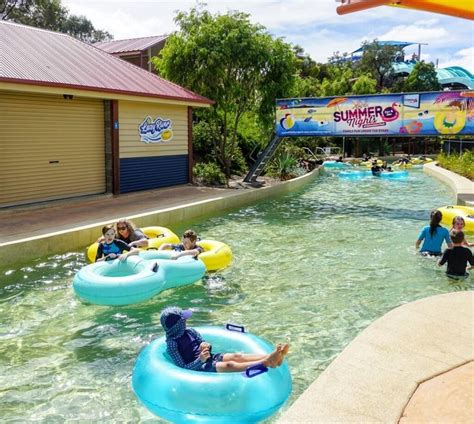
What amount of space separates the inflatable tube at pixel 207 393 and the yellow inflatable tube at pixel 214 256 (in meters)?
3.43

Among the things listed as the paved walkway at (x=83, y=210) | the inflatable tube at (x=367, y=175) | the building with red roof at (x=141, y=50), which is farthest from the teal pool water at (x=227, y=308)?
the building with red roof at (x=141, y=50)

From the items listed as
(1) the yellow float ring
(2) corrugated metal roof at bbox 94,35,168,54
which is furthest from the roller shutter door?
(2) corrugated metal roof at bbox 94,35,168,54

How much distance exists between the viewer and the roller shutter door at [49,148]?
12.4 meters

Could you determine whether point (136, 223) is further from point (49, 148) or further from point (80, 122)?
point (80, 122)

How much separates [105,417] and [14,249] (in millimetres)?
5297

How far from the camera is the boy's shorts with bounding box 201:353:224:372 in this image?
13.7 ft

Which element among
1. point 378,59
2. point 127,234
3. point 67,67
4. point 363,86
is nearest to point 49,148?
point 67,67

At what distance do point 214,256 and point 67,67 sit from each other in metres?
8.72

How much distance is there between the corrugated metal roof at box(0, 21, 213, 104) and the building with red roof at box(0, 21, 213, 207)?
0.11 feet

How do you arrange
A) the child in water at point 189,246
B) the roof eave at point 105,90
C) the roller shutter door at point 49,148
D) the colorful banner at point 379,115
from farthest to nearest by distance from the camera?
the colorful banner at point 379,115, the roller shutter door at point 49,148, the roof eave at point 105,90, the child in water at point 189,246

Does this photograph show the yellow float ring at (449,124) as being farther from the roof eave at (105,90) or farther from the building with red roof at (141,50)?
the building with red roof at (141,50)

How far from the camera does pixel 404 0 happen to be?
2648 millimetres

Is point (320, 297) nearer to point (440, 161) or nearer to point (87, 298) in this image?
point (87, 298)

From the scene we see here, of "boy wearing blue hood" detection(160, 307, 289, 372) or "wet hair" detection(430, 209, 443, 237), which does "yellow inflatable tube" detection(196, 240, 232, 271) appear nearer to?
"boy wearing blue hood" detection(160, 307, 289, 372)
